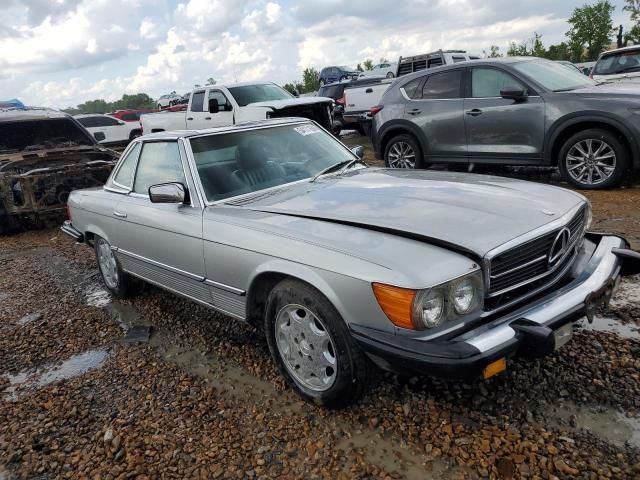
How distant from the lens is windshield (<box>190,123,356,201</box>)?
3582mm

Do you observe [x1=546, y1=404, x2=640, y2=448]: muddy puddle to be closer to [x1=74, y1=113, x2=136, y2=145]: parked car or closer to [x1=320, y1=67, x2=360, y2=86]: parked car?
[x1=74, y1=113, x2=136, y2=145]: parked car

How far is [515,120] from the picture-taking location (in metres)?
6.96

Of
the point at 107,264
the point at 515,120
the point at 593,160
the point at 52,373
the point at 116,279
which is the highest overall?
the point at 515,120

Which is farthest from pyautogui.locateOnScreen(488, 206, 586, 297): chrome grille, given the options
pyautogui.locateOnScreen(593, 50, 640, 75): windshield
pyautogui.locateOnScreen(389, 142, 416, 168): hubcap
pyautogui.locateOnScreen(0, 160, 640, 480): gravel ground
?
pyautogui.locateOnScreen(593, 50, 640, 75): windshield

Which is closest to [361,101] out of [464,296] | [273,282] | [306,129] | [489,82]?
[489,82]

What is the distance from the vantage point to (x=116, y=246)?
14.7 ft

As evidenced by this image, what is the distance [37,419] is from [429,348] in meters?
2.47

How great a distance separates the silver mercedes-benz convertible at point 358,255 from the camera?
2.28 m

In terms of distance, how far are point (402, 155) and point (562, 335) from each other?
6301 millimetres

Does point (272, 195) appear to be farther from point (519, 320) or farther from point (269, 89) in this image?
point (269, 89)

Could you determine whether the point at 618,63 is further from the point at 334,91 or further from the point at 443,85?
the point at 334,91

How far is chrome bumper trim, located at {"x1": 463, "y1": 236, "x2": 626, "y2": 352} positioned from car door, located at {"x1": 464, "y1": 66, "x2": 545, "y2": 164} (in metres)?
4.29

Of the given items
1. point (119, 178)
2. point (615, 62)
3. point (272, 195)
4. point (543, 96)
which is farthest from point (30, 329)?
point (615, 62)

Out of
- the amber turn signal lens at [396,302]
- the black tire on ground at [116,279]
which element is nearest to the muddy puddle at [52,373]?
the black tire on ground at [116,279]
